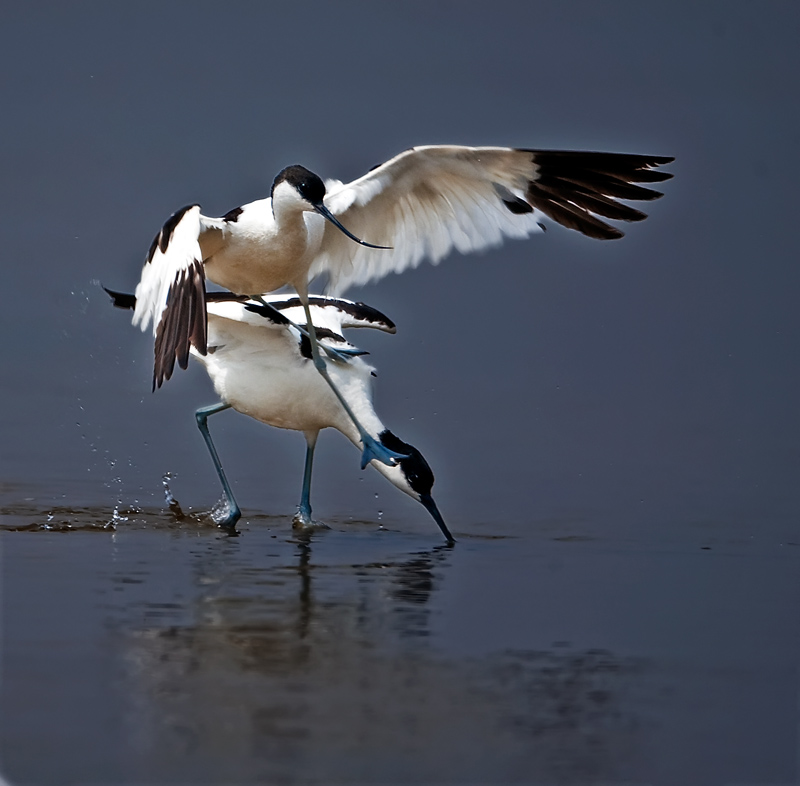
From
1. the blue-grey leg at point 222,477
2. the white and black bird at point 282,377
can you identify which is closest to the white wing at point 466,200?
the white and black bird at point 282,377

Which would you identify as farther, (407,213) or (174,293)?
(407,213)

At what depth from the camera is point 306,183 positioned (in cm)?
729

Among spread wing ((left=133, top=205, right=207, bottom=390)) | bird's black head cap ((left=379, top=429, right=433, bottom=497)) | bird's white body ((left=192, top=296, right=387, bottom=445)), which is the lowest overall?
bird's black head cap ((left=379, top=429, right=433, bottom=497))

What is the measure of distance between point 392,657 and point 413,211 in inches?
142

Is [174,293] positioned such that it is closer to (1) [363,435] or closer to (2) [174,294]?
(2) [174,294]

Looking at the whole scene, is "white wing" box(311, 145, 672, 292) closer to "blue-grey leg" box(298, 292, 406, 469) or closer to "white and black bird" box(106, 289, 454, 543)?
"blue-grey leg" box(298, 292, 406, 469)

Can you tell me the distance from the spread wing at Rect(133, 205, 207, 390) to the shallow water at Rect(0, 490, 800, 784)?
36.6 inches

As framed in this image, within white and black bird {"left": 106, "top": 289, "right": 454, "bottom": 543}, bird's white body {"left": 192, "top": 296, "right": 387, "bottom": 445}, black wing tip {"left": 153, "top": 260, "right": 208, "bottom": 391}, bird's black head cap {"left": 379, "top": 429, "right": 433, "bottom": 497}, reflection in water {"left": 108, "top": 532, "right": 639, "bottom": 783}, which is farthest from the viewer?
bird's white body {"left": 192, "top": 296, "right": 387, "bottom": 445}

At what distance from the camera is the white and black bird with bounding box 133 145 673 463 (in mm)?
7359

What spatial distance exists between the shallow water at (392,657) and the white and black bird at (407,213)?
51.6 inches

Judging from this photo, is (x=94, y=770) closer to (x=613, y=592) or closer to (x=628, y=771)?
(x=628, y=771)

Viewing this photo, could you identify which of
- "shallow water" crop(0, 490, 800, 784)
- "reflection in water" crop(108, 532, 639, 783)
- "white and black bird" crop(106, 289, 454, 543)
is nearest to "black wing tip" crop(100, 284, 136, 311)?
"white and black bird" crop(106, 289, 454, 543)

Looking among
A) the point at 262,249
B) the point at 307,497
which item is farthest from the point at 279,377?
the point at 262,249

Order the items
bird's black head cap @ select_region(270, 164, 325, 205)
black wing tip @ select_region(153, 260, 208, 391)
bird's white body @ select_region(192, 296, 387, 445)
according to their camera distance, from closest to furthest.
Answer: black wing tip @ select_region(153, 260, 208, 391)
bird's black head cap @ select_region(270, 164, 325, 205)
bird's white body @ select_region(192, 296, 387, 445)
